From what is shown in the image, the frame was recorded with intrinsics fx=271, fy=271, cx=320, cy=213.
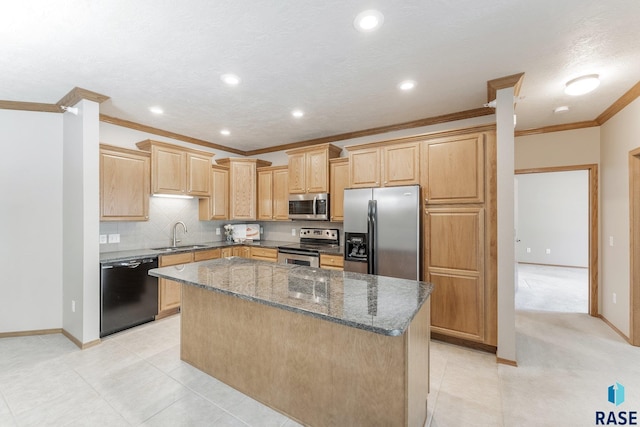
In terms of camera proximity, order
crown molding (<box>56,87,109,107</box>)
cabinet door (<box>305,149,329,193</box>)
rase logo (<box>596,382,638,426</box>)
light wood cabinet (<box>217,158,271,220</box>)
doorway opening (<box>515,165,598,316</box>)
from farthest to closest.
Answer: doorway opening (<box>515,165,598,316</box>) → light wood cabinet (<box>217,158,271,220</box>) → cabinet door (<box>305,149,329,193</box>) → crown molding (<box>56,87,109,107</box>) → rase logo (<box>596,382,638,426</box>)

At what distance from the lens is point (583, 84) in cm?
260

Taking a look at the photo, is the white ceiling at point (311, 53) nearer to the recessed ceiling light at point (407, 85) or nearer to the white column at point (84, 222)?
the recessed ceiling light at point (407, 85)

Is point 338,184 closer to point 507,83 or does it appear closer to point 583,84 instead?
point 507,83

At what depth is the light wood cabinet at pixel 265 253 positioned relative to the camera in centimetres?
450

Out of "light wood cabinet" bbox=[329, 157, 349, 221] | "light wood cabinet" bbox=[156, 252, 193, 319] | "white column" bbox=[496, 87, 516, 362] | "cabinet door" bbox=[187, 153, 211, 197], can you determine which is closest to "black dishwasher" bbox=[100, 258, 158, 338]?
"light wood cabinet" bbox=[156, 252, 193, 319]

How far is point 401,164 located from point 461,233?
3.48 ft

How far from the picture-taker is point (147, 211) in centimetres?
381

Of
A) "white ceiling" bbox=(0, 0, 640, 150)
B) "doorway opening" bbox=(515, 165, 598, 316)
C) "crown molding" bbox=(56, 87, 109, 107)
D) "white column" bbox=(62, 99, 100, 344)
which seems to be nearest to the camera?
"white ceiling" bbox=(0, 0, 640, 150)

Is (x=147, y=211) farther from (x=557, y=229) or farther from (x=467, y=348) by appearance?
(x=557, y=229)

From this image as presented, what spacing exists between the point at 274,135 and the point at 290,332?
347 cm

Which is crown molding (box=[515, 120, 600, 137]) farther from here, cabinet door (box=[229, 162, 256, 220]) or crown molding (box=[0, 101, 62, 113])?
crown molding (box=[0, 101, 62, 113])

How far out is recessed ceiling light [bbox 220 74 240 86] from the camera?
2604 mm

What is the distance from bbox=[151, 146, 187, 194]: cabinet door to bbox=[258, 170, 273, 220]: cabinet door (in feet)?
4.33

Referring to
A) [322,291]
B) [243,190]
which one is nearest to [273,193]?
[243,190]
